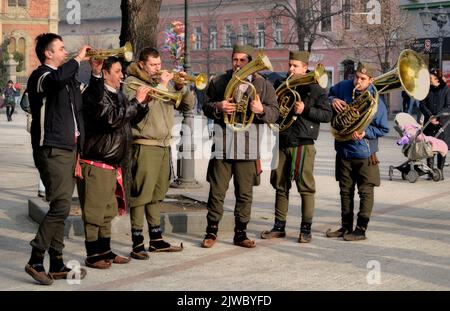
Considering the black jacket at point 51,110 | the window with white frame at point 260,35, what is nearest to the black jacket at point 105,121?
the black jacket at point 51,110

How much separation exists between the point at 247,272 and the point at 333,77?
151 ft

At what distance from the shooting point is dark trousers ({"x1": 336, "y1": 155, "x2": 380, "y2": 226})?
8.73 m

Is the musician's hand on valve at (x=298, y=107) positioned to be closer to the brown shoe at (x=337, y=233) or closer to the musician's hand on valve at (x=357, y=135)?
the musician's hand on valve at (x=357, y=135)

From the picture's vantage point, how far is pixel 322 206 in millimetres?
11172

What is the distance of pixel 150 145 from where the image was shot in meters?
7.85

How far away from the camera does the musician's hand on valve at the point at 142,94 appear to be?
290 inches

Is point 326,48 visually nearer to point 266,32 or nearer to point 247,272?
point 266,32

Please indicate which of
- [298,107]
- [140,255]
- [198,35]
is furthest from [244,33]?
[140,255]

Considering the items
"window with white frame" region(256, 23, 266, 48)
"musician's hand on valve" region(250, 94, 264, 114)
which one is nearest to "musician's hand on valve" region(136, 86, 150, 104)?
"musician's hand on valve" region(250, 94, 264, 114)

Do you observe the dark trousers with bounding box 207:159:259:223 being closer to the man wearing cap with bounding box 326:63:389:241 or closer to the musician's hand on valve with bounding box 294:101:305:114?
the musician's hand on valve with bounding box 294:101:305:114

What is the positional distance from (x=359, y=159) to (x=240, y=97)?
147 cm

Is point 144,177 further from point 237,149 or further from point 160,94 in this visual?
point 237,149
